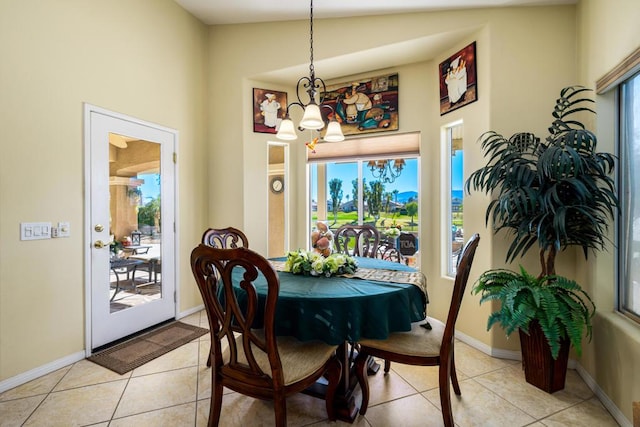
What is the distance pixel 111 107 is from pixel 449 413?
3.51 m

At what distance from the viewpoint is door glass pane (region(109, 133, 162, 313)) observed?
2.88 metres

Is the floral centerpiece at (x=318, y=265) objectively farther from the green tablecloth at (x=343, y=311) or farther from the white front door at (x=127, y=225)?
the white front door at (x=127, y=225)

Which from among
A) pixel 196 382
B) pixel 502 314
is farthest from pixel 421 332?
pixel 196 382

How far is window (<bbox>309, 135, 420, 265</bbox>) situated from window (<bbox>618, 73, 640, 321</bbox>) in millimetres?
1677

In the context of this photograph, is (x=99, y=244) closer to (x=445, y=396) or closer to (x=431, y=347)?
(x=431, y=347)

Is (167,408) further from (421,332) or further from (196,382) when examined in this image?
(421,332)

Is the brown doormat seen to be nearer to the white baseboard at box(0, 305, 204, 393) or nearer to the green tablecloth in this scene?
the white baseboard at box(0, 305, 204, 393)

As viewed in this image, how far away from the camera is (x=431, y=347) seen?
1.77 meters

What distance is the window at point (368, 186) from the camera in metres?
3.56

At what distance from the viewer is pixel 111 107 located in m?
2.83

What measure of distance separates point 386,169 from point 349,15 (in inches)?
66.1

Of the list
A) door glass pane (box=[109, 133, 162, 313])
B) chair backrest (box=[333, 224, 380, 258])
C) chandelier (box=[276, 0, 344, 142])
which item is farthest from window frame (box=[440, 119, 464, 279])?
door glass pane (box=[109, 133, 162, 313])

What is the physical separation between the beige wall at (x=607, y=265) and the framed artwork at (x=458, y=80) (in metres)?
0.77

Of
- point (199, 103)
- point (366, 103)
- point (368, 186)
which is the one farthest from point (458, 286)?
point (199, 103)
